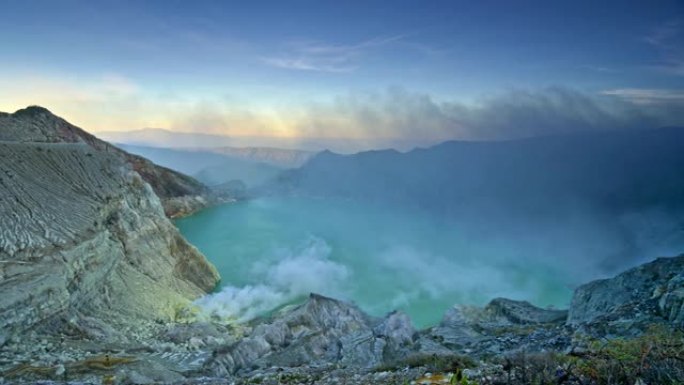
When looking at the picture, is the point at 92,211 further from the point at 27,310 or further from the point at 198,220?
the point at 198,220

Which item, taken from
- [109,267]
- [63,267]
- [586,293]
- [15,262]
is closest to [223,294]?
[109,267]

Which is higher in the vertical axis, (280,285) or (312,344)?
(312,344)

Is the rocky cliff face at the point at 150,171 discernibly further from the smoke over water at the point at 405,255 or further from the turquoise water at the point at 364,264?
the smoke over water at the point at 405,255

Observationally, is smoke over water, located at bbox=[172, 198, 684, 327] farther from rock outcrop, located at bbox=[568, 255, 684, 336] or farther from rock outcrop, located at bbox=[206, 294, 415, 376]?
rock outcrop, located at bbox=[568, 255, 684, 336]

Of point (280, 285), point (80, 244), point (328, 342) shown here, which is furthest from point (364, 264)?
point (80, 244)

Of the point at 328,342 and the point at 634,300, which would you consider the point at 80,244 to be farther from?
the point at 634,300
